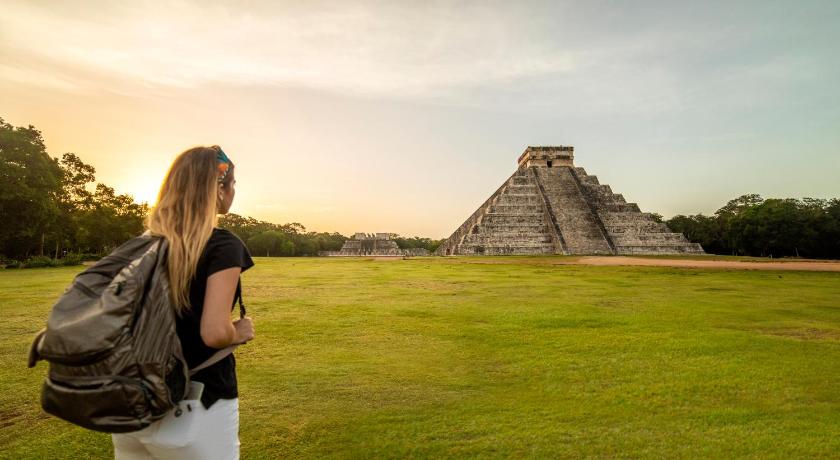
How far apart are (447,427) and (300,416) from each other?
1305 mm

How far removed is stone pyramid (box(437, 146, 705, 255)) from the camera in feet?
125

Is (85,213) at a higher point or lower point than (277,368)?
higher

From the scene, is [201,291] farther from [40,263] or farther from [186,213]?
[40,263]

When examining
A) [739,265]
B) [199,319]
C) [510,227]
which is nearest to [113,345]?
[199,319]

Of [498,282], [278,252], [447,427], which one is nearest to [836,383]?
[447,427]

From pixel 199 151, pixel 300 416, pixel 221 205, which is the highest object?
pixel 199 151

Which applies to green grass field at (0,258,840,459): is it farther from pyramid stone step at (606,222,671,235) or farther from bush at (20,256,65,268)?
pyramid stone step at (606,222,671,235)

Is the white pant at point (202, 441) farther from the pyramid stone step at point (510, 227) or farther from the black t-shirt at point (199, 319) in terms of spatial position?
the pyramid stone step at point (510, 227)

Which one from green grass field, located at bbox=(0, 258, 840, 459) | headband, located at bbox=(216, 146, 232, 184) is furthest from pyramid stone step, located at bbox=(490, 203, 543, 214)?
headband, located at bbox=(216, 146, 232, 184)

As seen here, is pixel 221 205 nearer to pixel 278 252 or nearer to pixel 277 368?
pixel 277 368

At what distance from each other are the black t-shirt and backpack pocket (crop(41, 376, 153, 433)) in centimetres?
28

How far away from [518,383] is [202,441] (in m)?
3.77

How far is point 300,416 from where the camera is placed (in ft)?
14.0

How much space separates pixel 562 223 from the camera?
40.9m
